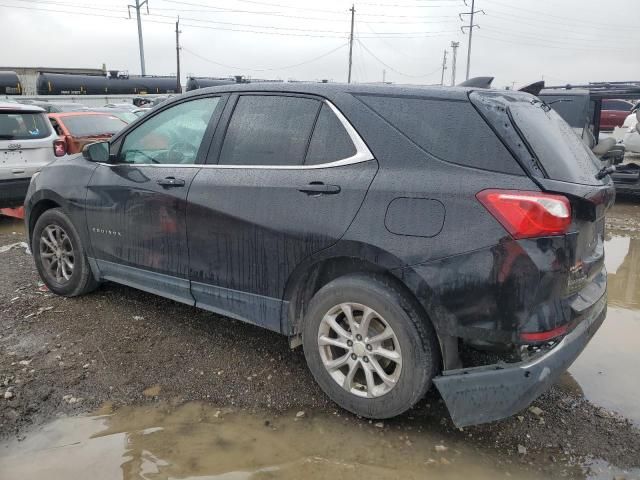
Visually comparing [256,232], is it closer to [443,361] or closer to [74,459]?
[443,361]

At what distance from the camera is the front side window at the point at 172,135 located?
357 centimetres

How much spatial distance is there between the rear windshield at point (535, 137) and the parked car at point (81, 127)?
27.4 ft

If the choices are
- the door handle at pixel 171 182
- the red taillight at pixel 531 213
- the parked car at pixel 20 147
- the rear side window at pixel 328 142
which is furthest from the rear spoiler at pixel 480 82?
the parked car at pixel 20 147

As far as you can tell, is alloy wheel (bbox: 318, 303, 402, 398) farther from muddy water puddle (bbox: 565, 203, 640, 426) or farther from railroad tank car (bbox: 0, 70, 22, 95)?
railroad tank car (bbox: 0, 70, 22, 95)

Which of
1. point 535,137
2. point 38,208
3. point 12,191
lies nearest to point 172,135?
point 38,208

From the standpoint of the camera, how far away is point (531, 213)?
2.37 metres

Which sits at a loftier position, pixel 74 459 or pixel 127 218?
pixel 127 218

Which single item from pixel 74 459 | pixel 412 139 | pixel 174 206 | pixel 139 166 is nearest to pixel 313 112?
pixel 412 139

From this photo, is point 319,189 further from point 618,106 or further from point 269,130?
point 618,106

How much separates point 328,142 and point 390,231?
667 mm

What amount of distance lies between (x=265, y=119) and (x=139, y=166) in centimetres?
113

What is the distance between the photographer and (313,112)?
305 cm

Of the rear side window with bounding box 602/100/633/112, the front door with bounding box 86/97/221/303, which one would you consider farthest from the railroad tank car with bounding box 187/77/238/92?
the front door with bounding box 86/97/221/303

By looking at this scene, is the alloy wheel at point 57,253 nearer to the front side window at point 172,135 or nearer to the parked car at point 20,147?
the front side window at point 172,135
